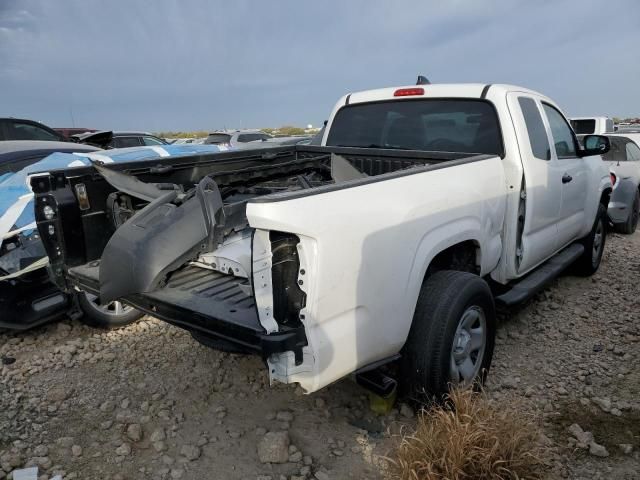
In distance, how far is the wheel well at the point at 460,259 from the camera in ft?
10.5

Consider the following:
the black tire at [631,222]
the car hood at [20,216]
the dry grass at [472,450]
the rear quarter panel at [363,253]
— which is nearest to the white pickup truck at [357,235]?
the rear quarter panel at [363,253]

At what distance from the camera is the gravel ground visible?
9.04 ft

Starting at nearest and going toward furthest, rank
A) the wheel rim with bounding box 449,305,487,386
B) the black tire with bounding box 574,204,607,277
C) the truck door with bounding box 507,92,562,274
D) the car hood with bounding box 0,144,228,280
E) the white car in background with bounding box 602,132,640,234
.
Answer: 1. the wheel rim with bounding box 449,305,487,386
2. the truck door with bounding box 507,92,562,274
3. the car hood with bounding box 0,144,228,280
4. the black tire with bounding box 574,204,607,277
5. the white car in background with bounding box 602,132,640,234

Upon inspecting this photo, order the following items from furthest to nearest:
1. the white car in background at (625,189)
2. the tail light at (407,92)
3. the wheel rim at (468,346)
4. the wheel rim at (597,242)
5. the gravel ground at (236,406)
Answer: the white car in background at (625,189) → the wheel rim at (597,242) → the tail light at (407,92) → the wheel rim at (468,346) → the gravel ground at (236,406)

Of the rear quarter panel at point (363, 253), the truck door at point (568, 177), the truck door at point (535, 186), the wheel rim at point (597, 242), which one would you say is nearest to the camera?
the rear quarter panel at point (363, 253)

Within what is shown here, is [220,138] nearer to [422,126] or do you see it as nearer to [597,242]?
[597,242]

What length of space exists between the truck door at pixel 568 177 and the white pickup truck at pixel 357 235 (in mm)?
31

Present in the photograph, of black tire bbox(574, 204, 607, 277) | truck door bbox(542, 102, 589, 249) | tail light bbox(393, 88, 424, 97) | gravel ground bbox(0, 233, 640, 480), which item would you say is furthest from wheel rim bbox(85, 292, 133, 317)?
black tire bbox(574, 204, 607, 277)

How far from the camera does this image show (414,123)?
14.4 ft

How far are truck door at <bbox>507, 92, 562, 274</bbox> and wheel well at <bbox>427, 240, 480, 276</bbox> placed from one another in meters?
0.62

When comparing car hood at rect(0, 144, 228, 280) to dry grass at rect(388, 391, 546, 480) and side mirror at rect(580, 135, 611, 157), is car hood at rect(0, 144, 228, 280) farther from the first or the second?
side mirror at rect(580, 135, 611, 157)

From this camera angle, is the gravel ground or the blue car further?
the blue car

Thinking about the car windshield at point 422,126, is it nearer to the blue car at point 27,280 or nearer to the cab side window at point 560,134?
the cab side window at point 560,134

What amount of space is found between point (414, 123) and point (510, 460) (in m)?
2.91
